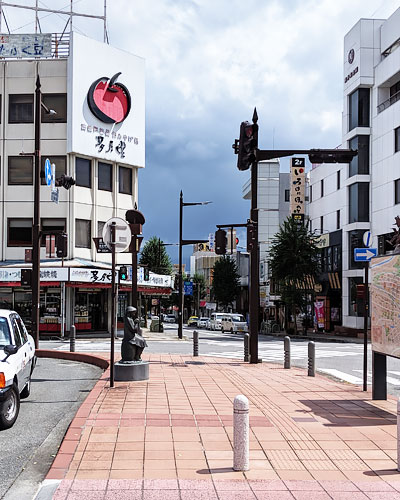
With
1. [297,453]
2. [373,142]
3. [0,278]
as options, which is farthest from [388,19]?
[297,453]

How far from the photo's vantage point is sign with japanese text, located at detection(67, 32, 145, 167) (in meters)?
36.2

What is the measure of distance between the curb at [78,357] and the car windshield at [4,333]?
6348 millimetres

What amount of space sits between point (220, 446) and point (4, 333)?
437cm

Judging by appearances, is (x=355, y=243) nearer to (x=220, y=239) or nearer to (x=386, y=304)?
(x=220, y=239)

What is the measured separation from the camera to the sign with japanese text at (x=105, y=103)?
119 ft

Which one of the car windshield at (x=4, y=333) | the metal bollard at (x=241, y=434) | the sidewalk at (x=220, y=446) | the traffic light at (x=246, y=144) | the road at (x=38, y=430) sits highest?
the traffic light at (x=246, y=144)

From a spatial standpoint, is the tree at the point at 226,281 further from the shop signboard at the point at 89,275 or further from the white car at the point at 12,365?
the white car at the point at 12,365

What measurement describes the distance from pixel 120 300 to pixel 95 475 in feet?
113

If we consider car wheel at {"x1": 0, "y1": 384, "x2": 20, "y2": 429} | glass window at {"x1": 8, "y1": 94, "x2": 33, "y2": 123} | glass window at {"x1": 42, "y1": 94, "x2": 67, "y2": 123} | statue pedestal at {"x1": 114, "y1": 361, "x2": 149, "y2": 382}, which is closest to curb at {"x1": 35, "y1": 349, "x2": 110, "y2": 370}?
statue pedestal at {"x1": 114, "y1": 361, "x2": 149, "y2": 382}

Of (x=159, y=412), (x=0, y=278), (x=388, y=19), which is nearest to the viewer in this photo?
(x=159, y=412)

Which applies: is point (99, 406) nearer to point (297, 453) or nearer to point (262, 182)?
point (297, 453)

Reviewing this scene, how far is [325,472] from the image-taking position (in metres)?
6.56

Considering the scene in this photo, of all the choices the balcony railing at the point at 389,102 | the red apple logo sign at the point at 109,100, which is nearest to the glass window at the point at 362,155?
the balcony railing at the point at 389,102

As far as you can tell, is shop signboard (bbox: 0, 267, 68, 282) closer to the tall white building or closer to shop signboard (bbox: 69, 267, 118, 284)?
shop signboard (bbox: 69, 267, 118, 284)
